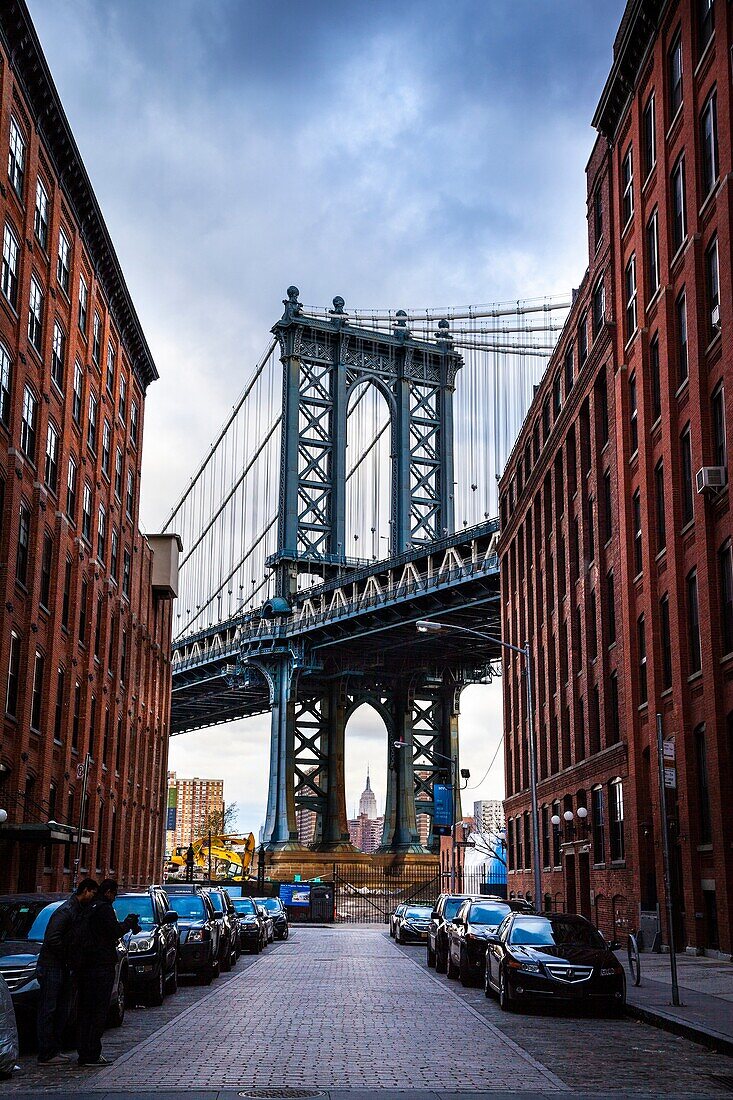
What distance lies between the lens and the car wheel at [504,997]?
19828 mm

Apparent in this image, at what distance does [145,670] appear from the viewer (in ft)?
206

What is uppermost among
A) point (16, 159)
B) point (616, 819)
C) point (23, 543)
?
point (16, 159)

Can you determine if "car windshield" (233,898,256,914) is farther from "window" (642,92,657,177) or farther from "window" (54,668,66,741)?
"window" (642,92,657,177)

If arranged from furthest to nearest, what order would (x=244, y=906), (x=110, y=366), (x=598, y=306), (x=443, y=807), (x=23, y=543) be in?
(x=443, y=807) → (x=110, y=366) → (x=598, y=306) → (x=244, y=906) → (x=23, y=543)

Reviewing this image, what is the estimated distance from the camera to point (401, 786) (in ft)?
326

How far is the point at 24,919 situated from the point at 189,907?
10062 millimetres

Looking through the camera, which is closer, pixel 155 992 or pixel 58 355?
pixel 155 992

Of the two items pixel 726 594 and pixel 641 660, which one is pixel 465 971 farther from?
pixel 641 660

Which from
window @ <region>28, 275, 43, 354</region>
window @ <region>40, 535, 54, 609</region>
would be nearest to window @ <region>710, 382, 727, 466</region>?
window @ <region>28, 275, 43, 354</region>

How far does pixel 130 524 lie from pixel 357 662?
43101mm

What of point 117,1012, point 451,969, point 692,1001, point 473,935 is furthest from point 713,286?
point 117,1012

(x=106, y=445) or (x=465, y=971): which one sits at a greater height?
(x=106, y=445)

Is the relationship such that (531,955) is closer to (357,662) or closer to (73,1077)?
(73,1077)

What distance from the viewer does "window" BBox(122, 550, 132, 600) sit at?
182 feet
